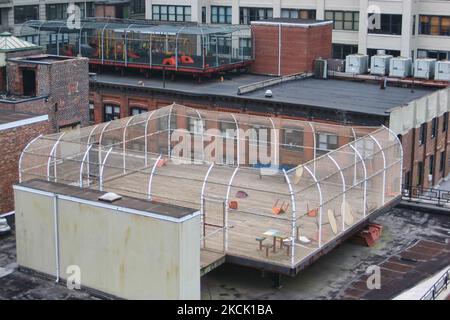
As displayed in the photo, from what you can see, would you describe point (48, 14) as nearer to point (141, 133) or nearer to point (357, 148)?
point (141, 133)

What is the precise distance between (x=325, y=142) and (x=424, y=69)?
23422 millimetres

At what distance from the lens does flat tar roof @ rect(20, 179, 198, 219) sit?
2458 cm

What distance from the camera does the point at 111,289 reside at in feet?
84.0

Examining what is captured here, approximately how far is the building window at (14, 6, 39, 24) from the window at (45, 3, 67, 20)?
1.71 m

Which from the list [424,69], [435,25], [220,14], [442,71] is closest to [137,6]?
[220,14]

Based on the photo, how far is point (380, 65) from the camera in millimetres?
63156

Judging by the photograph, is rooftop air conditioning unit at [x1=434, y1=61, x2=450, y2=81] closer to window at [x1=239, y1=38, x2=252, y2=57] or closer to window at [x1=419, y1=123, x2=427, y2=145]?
window at [x1=419, y1=123, x2=427, y2=145]

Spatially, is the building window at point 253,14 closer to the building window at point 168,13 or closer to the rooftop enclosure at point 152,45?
the building window at point 168,13

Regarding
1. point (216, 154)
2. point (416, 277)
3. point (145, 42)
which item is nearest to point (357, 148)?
point (416, 277)

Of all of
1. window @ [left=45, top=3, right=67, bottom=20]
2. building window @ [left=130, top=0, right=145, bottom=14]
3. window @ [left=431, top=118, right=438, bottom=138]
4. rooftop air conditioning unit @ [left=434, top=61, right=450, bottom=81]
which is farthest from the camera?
building window @ [left=130, top=0, right=145, bottom=14]

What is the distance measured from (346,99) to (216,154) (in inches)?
584

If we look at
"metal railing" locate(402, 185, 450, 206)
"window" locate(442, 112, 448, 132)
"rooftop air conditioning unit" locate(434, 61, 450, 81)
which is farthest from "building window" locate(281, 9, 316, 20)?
"metal railing" locate(402, 185, 450, 206)

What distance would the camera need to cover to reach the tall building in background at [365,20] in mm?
76125

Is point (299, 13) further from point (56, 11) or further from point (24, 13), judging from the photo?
point (24, 13)
